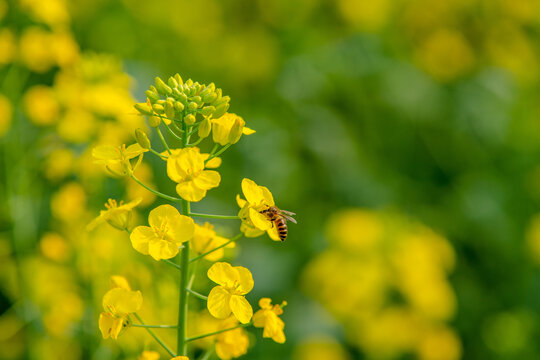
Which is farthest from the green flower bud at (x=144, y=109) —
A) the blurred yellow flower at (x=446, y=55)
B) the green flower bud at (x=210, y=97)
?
the blurred yellow flower at (x=446, y=55)

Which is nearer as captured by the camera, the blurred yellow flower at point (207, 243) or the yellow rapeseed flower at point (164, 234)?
the yellow rapeseed flower at point (164, 234)

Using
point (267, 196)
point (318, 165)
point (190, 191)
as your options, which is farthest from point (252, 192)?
point (318, 165)

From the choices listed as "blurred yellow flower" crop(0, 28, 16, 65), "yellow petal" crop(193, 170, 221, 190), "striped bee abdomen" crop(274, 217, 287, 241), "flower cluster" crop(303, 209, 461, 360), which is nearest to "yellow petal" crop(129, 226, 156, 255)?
"yellow petal" crop(193, 170, 221, 190)

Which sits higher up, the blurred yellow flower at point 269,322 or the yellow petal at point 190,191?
the yellow petal at point 190,191

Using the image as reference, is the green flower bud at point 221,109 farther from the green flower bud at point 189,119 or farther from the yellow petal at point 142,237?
the yellow petal at point 142,237

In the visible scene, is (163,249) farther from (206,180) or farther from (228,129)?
(228,129)

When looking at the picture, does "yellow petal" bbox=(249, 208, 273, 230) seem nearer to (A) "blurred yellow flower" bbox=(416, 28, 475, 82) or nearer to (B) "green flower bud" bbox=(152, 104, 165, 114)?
(B) "green flower bud" bbox=(152, 104, 165, 114)

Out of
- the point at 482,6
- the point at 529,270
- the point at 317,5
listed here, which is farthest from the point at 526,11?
the point at 529,270
